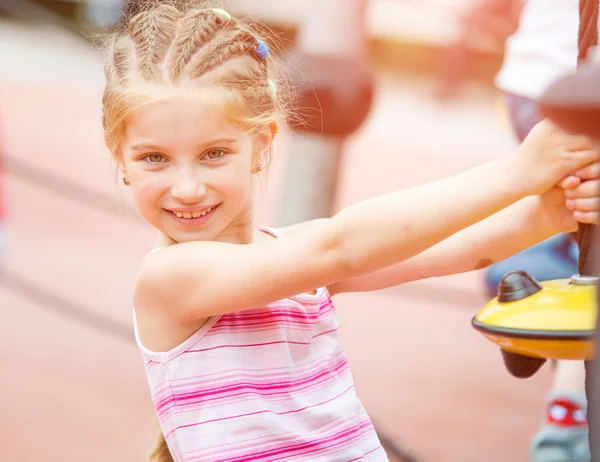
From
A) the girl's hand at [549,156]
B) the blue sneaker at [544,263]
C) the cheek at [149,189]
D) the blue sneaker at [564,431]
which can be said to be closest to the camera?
the girl's hand at [549,156]

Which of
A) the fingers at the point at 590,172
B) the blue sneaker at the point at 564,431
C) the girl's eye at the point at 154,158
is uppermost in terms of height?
the fingers at the point at 590,172

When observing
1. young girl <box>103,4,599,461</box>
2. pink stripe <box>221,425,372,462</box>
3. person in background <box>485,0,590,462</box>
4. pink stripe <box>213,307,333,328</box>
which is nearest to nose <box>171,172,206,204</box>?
young girl <box>103,4,599,461</box>

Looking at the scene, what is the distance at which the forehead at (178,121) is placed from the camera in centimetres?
75

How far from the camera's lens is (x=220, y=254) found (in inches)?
29.8

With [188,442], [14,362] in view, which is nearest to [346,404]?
[188,442]

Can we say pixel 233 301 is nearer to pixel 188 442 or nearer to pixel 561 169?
pixel 188 442

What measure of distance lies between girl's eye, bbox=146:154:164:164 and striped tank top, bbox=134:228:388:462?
0.48ft

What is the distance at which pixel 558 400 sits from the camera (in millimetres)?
1316

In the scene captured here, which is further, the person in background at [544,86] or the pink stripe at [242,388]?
the person in background at [544,86]

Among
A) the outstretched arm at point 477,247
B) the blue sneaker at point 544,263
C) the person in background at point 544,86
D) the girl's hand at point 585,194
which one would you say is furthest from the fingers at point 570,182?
the blue sneaker at point 544,263

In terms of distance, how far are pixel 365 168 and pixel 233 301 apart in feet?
13.9

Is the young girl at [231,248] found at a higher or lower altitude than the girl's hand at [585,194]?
lower

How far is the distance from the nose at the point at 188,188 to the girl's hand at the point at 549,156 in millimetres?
252

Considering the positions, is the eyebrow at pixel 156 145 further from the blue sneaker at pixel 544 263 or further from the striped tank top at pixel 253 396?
the blue sneaker at pixel 544 263
